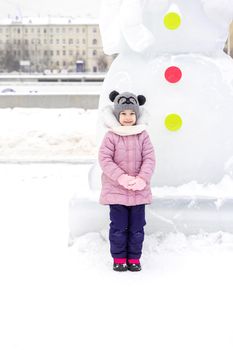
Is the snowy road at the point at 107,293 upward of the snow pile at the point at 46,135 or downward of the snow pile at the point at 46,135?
downward

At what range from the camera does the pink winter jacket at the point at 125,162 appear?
118 inches

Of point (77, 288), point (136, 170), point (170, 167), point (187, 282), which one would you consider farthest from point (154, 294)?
point (170, 167)

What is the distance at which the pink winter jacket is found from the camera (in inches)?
118

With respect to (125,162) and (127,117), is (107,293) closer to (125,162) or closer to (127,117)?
(125,162)

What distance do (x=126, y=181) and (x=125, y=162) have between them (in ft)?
0.52

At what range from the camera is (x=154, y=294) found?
8.98 feet

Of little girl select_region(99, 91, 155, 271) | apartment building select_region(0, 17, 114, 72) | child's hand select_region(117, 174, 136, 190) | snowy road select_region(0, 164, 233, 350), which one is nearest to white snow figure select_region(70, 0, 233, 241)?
snowy road select_region(0, 164, 233, 350)

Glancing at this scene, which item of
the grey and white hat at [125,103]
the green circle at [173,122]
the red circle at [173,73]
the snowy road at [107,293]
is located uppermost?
the red circle at [173,73]

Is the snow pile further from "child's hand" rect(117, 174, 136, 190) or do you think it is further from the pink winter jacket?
"child's hand" rect(117, 174, 136, 190)

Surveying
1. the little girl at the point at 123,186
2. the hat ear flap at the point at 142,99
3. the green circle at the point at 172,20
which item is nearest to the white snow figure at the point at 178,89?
the green circle at the point at 172,20

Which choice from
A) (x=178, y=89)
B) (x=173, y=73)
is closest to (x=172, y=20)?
(x=173, y=73)

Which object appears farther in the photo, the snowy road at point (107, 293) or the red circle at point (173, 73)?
the red circle at point (173, 73)

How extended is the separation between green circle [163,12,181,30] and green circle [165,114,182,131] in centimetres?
61

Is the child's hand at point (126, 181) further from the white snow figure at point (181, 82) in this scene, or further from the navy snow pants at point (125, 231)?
the white snow figure at point (181, 82)
